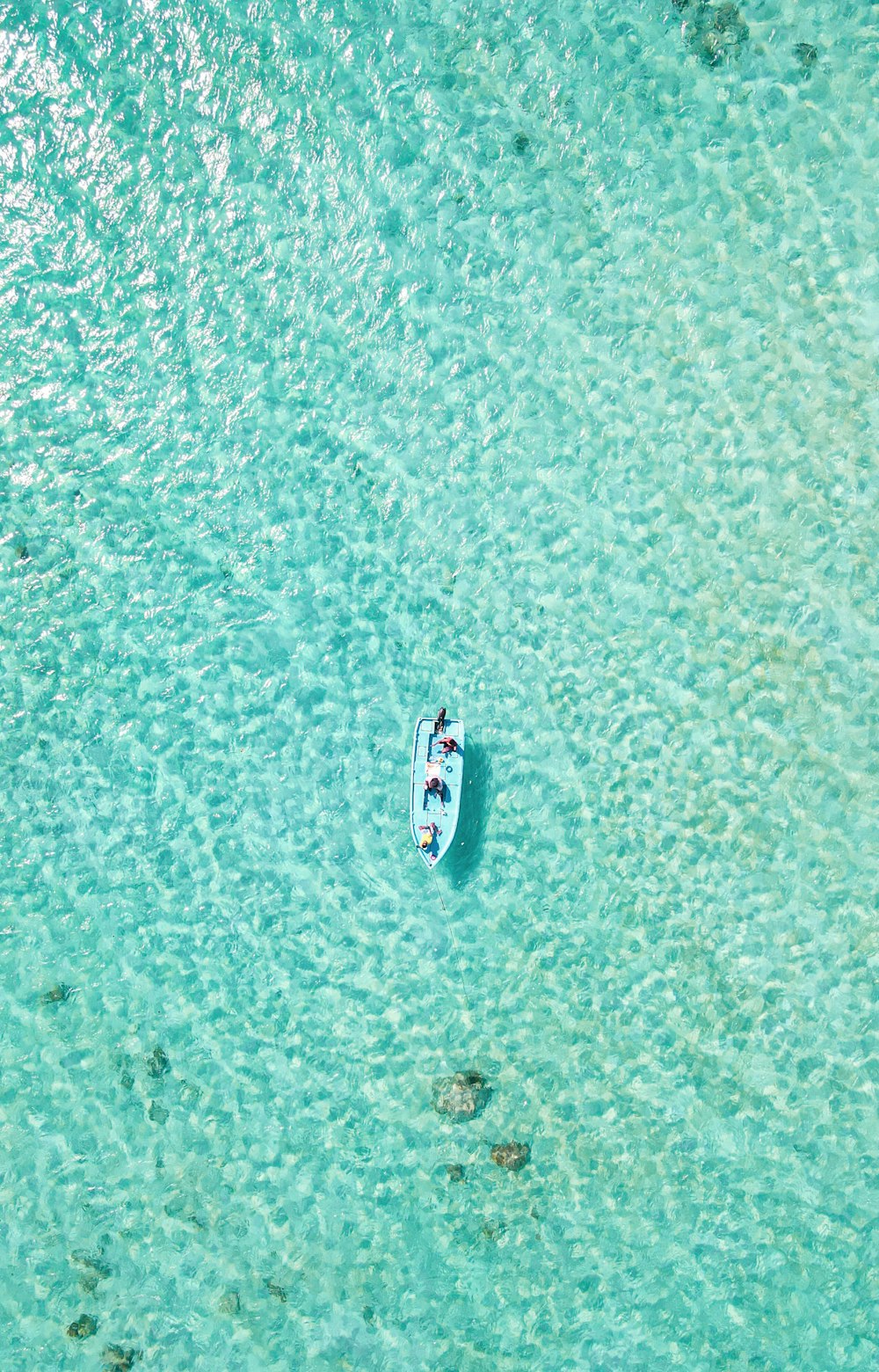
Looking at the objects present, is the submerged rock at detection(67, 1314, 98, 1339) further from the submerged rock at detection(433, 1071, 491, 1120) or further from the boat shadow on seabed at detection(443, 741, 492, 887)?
the boat shadow on seabed at detection(443, 741, 492, 887)

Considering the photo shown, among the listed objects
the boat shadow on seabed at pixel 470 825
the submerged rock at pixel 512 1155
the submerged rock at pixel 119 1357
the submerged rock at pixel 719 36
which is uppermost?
the submerged rock at pixel 719 36

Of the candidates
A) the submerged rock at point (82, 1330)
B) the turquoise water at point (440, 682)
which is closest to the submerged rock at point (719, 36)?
the turquoise water at point (440, 682)

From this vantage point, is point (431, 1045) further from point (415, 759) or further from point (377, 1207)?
point (415, 759)

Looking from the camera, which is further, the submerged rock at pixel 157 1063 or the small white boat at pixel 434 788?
the submerged rock at pixel 157 1063

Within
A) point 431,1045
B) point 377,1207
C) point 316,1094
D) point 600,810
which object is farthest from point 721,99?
point 377,1207

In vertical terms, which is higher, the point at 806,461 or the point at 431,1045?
the point at 806,461

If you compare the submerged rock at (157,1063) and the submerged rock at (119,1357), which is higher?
the submerged rock at (157,1063)

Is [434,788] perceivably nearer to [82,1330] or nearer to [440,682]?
[440,682]

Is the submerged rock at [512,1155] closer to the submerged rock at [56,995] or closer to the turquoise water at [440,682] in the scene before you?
the turquoise water at [440,682]
